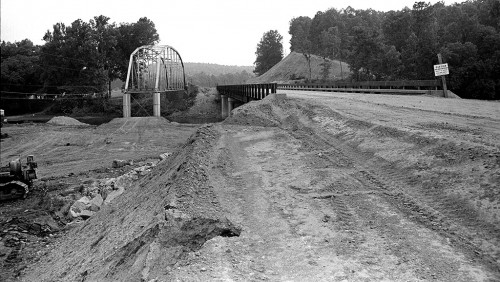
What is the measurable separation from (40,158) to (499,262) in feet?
96.2

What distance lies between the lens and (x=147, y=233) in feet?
21.9

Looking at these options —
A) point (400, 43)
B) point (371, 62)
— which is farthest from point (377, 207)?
point (400, 43)

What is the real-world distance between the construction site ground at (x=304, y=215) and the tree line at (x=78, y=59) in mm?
67886

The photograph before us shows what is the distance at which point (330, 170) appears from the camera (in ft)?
30.2

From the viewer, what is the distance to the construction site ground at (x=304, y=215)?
5469 mm

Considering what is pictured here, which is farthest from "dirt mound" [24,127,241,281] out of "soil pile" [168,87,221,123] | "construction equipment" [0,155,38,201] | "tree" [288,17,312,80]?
"tree" [288,17,312,80]

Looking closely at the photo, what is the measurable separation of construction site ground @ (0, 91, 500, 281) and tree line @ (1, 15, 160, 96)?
67886 millimetres

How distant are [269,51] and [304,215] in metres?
135

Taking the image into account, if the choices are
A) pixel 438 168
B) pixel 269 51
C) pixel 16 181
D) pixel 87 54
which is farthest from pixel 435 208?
pixel 269 51

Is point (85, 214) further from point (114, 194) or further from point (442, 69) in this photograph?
point (442, 69)

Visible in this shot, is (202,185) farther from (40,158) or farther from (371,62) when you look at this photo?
(371,62)

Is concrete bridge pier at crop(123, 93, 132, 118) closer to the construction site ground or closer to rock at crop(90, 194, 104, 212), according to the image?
rock at crop(90, 194, 104, 212)

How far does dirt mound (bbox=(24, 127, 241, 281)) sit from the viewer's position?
6.06 metres

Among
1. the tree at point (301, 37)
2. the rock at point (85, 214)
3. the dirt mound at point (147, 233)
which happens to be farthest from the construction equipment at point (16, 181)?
the tree at point (301, 37)
